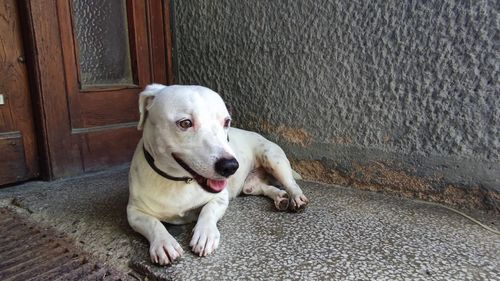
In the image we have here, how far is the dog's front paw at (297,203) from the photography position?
179 cm

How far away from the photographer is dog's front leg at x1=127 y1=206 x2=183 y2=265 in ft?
4.24

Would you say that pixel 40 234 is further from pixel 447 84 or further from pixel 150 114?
pixel 447 84

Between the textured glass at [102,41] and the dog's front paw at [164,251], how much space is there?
1.53 meters

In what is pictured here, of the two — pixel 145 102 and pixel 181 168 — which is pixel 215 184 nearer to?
pixel 181 168

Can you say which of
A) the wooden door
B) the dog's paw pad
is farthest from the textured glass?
the dog's paw pad

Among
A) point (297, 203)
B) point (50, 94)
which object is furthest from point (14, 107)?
point (297, 203)

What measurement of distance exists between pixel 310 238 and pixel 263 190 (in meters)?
0.62

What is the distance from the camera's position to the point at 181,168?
1.44 meters

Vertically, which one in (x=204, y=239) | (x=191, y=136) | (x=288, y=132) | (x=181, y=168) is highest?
(x=191, y=136)

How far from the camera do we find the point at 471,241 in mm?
1440

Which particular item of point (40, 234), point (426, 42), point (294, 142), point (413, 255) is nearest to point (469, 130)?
point (426, 42)

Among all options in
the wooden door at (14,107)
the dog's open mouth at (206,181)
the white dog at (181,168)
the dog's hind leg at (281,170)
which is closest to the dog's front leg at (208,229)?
the white dog at (181,168)

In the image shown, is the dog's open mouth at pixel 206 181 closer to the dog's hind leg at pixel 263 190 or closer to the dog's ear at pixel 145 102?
the dog's ear at pixel 145 102

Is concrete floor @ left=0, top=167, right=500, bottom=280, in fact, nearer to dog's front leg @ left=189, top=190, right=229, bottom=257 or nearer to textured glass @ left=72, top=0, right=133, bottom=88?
dog's front leg @ left=189, top=190, right=229, bottom=257
